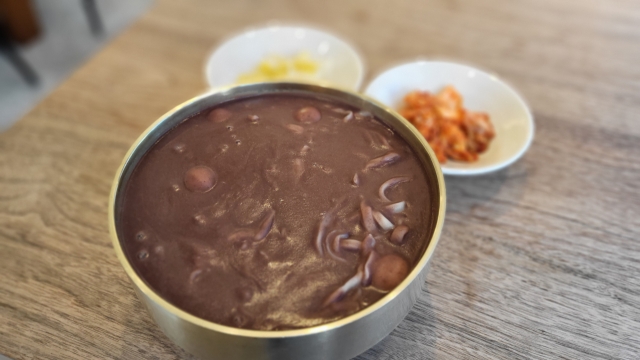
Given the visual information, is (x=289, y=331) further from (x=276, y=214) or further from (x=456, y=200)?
(x=456, y=200)

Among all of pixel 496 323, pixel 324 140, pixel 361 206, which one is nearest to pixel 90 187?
pixel 324 140

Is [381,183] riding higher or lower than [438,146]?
higher

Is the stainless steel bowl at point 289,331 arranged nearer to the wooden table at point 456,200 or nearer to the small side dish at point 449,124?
the wooden table at point 456,200

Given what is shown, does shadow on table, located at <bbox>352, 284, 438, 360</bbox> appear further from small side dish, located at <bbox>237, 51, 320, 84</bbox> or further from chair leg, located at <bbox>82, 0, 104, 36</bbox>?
chair leg, located at <bbox>82, 0, 104, 36</bbox>

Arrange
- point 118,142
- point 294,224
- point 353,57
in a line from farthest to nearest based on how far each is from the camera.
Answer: point 353,57 < point 118,142 < point 294,224

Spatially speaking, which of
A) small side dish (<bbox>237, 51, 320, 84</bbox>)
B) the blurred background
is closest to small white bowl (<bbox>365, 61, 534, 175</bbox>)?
small side dish (<bbox>237, 51, 320, 84</bbox>)

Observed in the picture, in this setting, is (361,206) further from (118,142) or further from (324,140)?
(118,142)
